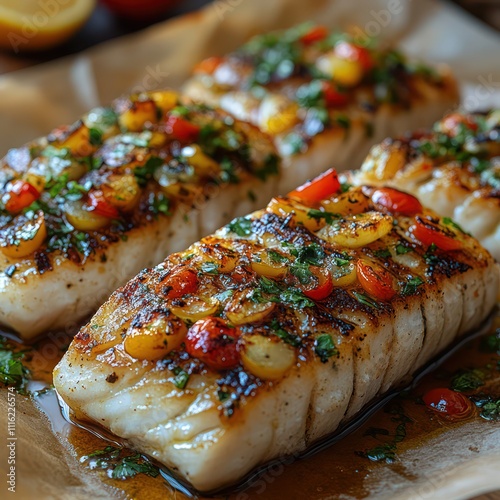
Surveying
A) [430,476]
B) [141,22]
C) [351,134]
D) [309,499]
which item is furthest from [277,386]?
[141,22]

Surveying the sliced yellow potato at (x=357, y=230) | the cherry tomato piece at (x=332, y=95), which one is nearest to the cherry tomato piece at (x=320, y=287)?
the sliced yellow potato at (x=357, y=230)

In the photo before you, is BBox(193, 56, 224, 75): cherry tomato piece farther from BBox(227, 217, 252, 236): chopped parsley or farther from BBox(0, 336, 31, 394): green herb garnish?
BBox(0, 336, 31, 394): green herb garnish

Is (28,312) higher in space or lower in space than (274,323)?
lower

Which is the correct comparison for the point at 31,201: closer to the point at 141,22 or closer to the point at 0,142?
the point at 0,142

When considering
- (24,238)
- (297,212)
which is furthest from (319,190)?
(24,238)

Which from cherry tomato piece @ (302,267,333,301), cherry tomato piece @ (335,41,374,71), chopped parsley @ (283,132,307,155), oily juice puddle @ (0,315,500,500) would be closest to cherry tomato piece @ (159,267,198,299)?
cherry tomato piece @ (302,267,333,301)

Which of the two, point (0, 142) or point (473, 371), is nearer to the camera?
point (473, 371)

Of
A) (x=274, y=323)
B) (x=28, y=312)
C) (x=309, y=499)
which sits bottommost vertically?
(x=309, y=499)
